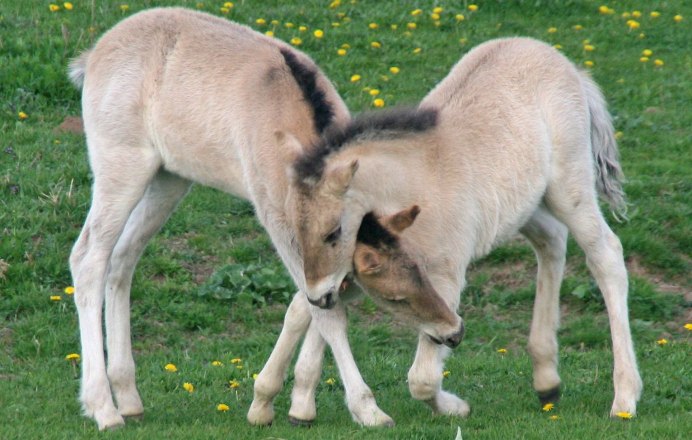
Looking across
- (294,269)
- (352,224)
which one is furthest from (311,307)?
(352,224)

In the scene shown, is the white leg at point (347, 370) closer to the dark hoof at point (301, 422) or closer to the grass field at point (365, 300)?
the grass field at point (365, 300)

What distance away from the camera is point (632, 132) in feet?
38.5

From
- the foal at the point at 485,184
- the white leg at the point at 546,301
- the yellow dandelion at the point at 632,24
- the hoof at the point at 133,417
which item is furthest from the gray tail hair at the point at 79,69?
the yellow dandelion at the point at 632,24

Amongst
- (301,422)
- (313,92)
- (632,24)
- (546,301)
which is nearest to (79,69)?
(313,92)

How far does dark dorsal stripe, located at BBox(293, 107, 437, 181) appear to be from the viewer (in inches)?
234

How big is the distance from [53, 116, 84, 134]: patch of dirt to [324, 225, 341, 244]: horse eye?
242 inches

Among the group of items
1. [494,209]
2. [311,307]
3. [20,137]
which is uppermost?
[494,209]

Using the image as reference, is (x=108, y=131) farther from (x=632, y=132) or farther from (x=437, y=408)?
(x=632, y=132)

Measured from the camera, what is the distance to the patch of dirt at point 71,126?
11.4 m

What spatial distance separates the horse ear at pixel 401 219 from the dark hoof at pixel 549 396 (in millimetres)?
1823

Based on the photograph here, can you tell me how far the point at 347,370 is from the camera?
659cm

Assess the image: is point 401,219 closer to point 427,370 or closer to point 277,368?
point 427,370

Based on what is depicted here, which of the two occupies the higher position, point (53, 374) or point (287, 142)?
point (287, 142)

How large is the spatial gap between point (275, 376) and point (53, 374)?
1920 mm
